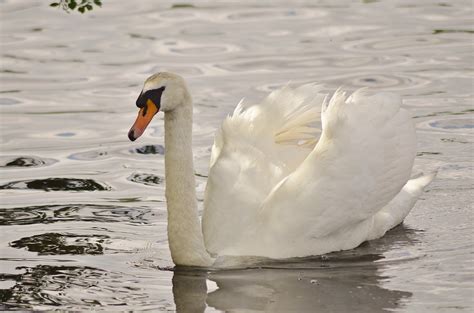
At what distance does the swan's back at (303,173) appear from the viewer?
32.1 feet

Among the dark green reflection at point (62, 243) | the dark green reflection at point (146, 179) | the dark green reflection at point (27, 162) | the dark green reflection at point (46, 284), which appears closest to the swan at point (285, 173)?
the dark green reflection at point (46, 284)

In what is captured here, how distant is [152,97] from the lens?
944 cm

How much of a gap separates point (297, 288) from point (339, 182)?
37.0 inches

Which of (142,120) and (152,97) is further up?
(152,97)

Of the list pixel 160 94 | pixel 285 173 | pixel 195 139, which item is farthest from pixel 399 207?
pixel 195 139

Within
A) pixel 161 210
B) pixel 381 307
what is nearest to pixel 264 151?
pixel 161 210

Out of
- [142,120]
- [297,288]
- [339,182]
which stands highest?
[142,120]

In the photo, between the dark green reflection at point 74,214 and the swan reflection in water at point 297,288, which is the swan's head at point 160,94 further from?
the dark green reflection at point 74,214

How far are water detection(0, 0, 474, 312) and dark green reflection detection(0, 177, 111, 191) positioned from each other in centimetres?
2

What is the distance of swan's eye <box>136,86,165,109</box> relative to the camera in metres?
9.41

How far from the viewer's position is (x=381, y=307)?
28.9ft

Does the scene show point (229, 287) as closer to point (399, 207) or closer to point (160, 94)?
point (160, 94)

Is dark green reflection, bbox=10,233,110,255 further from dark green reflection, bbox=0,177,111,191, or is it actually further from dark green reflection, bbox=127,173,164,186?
dark green reflection, bbox=127,173,164,186

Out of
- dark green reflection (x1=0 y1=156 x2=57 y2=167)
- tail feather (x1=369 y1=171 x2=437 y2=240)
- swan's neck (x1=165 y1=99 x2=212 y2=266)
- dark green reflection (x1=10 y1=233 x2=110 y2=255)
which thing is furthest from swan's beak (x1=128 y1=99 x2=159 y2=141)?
dark green reflection (x1=0 y1=156 x2=57 y2=167)
